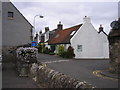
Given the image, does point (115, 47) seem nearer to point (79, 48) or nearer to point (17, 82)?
point (17, 82)

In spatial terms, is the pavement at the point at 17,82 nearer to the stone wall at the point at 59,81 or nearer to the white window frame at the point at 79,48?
the stone wall at the point at 59,81

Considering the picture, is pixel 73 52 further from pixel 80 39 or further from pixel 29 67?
pixel 29 67

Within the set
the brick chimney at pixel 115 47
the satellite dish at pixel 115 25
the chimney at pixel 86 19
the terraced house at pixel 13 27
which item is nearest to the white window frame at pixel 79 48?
the chimney at pixel 86 19

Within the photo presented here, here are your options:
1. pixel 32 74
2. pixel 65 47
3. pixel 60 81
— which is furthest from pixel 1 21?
pixel 60 81

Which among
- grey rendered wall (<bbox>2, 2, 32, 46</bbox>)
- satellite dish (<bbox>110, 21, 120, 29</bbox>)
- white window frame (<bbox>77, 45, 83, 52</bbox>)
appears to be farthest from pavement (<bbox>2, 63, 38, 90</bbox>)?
white window frame (<bbox>77, 45, 83, 52</bbox>)

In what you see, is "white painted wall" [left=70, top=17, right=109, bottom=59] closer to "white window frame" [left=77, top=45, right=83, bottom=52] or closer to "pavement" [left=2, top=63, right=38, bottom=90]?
"white window frame" [left=77, top=45, right=83, bottom=52]

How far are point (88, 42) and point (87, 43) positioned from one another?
0.91ft

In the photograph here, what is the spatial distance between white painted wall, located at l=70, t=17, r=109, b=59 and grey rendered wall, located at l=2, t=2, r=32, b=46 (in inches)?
329

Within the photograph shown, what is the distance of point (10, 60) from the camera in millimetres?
20281

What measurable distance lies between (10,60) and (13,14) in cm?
875

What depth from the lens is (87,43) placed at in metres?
30.0

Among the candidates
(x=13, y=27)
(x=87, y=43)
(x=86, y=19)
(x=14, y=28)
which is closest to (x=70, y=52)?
(x=87, y=43)

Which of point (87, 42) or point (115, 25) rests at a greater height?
point (115, 25)

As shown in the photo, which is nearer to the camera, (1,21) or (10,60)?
(10,60)
